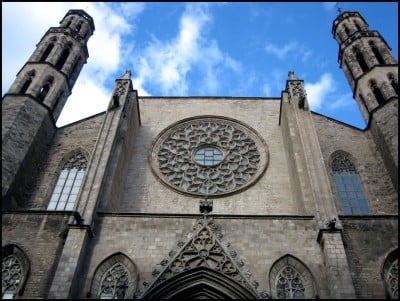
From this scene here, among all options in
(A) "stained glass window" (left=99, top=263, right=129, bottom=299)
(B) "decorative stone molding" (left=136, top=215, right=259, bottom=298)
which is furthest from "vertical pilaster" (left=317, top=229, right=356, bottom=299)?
(A) "stained glass window" (left=99, top=263, right=129, bottom=299)

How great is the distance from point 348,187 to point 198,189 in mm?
5598

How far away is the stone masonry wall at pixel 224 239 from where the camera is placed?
10641 mm

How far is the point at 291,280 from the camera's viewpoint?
10.6m

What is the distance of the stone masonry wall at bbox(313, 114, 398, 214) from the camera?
46.4 ft

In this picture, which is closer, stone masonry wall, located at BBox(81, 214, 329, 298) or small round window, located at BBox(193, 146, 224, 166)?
stone masonry wall, located at BBox(81, 214, 329, 298)

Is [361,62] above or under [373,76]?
above

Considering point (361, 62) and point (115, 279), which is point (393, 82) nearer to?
point (361, 62)

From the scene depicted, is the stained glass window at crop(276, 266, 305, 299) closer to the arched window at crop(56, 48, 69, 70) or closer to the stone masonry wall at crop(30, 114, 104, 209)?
the stone masonry wall at crop(30, 114, 104, 209)

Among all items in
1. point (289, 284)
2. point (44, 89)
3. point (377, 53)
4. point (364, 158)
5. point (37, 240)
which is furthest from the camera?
point (377, 53)

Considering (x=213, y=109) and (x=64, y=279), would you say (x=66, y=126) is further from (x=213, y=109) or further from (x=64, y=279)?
(x=64, y=279)

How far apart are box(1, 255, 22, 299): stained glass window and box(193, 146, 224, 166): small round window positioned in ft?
26.0

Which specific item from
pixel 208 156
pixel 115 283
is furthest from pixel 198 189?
pixel 115 283

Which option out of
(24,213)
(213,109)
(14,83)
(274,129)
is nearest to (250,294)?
(24,213)

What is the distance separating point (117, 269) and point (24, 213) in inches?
135
